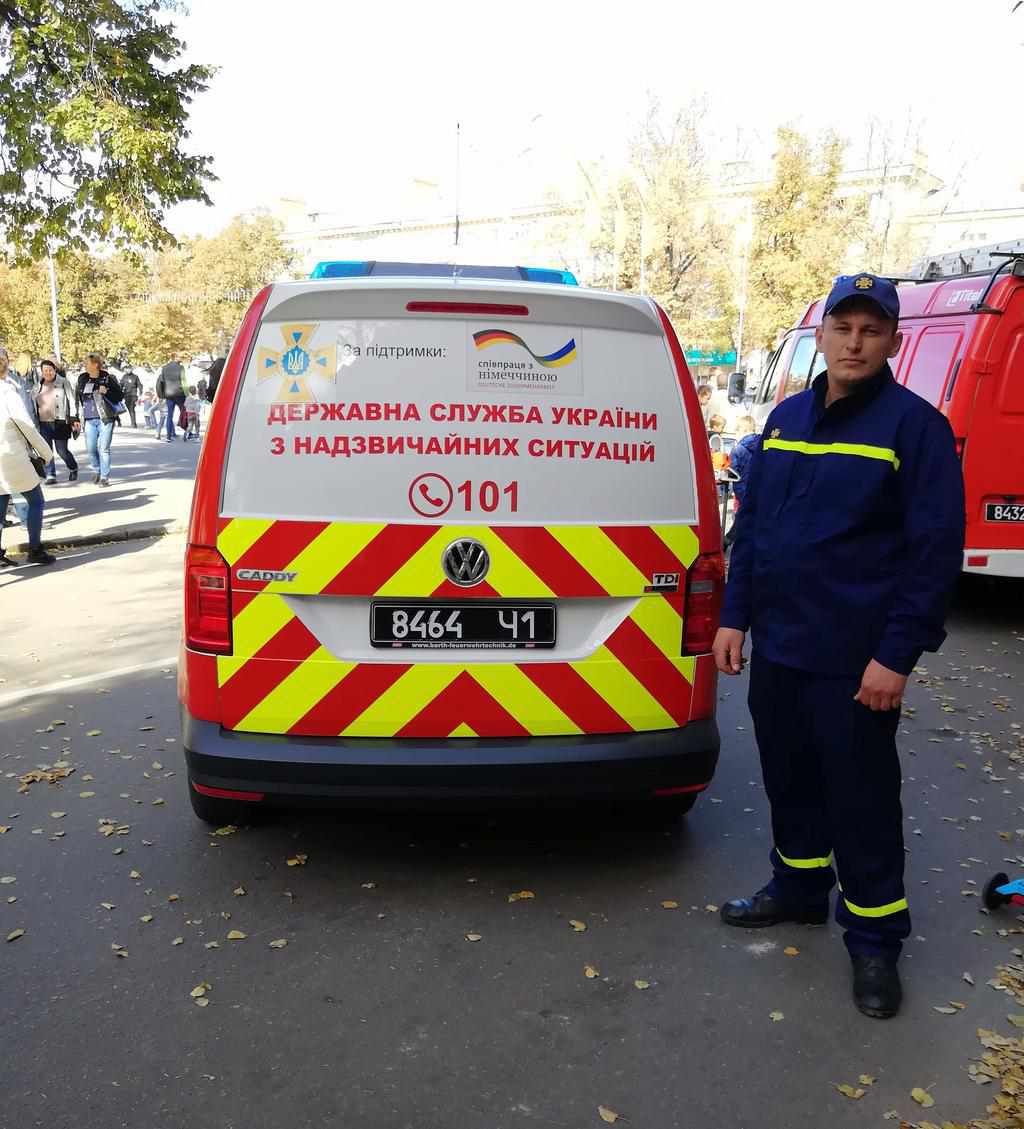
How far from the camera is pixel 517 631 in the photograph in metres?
3.66

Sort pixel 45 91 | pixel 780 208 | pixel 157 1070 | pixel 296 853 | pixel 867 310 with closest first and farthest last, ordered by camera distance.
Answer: pixel 157 1070
pixel 867 310
pixel 296 853
pixel 45 91
pixel 780 208

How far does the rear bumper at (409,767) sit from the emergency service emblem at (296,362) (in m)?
1.10

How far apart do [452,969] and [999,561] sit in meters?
6.38

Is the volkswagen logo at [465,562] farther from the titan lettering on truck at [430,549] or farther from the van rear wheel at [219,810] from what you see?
the van rear wheel at [219,810]

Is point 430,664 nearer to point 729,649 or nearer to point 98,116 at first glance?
point 729,649

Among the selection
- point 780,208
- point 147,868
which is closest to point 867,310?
point 147,868

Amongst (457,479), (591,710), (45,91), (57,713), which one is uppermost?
(45,91)

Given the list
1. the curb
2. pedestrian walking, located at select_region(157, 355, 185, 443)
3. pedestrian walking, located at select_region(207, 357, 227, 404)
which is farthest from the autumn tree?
the curb

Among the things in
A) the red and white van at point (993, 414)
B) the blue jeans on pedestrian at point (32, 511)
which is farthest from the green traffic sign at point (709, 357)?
the red and white van at point (993, 414)

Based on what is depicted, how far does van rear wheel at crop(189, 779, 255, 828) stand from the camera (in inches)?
166

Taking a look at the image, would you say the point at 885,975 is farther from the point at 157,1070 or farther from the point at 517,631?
the point at 157,1070

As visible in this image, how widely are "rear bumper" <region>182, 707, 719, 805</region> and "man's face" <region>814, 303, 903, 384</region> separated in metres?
1.38

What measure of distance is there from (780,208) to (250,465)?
38251 millimetres

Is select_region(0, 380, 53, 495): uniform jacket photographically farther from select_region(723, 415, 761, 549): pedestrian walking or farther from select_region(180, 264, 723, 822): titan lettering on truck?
select_region(180, 264, 723, 822): titan lettering on truck
